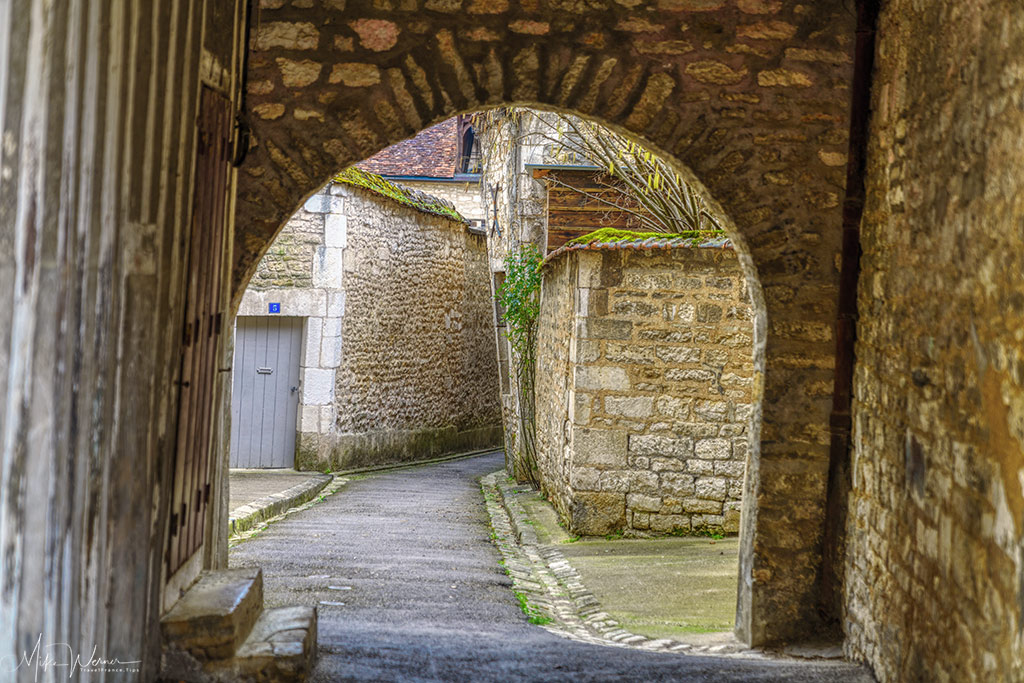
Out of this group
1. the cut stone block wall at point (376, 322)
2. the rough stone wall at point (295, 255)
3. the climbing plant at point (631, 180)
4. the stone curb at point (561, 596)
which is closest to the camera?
the stone curb at point (561, 596)

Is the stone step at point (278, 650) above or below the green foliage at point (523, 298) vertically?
below

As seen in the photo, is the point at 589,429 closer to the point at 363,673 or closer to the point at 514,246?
the point at 363,673

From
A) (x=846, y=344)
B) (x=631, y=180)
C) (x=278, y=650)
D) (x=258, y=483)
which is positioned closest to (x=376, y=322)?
(x=258, y=483)

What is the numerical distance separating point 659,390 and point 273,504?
11.7 ft

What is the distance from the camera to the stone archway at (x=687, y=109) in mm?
3949

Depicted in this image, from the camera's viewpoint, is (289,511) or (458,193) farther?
(458,193)

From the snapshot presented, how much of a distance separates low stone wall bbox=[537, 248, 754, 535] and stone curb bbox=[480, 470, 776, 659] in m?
0.53

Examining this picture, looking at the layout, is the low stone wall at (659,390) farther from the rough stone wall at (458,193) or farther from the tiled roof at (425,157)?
the tiled roof at (425,157)

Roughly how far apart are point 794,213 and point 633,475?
3113 mm

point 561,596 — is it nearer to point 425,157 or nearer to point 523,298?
point 523,298

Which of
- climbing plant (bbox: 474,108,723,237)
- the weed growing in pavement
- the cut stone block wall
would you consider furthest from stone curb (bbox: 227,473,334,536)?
climbing plant (bbox: 474,108,723,237)

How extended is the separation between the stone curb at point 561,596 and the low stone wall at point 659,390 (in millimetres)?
532

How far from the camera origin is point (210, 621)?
9.32 feet

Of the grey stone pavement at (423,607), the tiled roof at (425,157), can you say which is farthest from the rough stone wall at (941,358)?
the tiled roof at (425,157)
